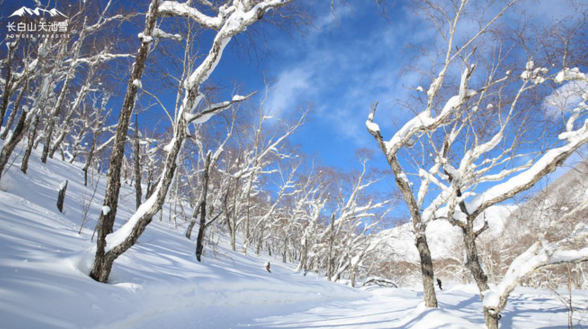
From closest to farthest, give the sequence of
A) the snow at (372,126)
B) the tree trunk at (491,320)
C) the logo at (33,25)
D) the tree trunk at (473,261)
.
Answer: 1. the tree trunk at (491,320)
2. the tree trunk at (473,261)
3. the snow at (372,126)
4. the logo at (33,25)

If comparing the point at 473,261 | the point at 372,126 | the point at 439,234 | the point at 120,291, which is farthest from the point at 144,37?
the point at 439,234

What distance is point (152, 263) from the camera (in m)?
5.76

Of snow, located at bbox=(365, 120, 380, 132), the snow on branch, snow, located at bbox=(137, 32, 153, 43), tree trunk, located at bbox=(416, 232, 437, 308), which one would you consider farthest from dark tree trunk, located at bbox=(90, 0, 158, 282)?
tree trunk, located at bbox=(416, 232, 437, 308)

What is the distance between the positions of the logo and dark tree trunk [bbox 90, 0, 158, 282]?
225 inches

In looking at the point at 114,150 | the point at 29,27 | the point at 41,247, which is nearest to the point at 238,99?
the point at 114,150

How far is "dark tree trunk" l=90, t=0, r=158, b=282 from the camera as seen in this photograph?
3811mm

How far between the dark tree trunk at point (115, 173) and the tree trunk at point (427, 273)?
18.9 feet

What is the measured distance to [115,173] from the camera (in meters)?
4.15

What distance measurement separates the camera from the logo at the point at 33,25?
7.95m

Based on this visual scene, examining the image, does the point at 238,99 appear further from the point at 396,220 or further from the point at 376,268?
the point at 376,268

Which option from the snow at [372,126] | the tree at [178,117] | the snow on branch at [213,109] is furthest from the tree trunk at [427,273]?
the tree at [178,117]

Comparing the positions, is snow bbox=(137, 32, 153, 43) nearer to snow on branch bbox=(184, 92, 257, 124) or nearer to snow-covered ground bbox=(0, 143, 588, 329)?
snow on branch bbox=(184, 92, 257, 124)

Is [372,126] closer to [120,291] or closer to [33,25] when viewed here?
[120,291]

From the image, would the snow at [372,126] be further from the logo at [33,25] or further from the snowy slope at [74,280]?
the logo at [33,25]
